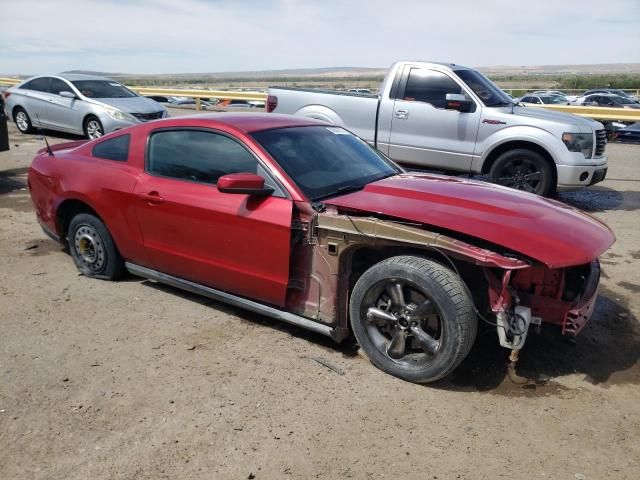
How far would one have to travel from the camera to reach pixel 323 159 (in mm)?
4188

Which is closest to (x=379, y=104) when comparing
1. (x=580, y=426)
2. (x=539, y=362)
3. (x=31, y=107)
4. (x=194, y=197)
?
(x=194, y=197)

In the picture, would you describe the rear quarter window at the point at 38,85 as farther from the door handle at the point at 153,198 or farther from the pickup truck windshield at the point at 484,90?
the door handle at the point at 153,198

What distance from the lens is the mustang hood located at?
315 centimetres

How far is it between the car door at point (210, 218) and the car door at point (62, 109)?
30.5 feet

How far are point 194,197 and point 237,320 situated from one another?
993mm

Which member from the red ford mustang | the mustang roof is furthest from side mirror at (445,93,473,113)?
the mustang roof

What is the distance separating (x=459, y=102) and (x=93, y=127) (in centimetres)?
826

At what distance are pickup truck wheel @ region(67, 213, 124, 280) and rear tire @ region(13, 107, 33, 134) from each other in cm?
1063

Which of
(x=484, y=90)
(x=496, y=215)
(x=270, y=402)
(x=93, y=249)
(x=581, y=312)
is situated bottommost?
(x=270, y=402)

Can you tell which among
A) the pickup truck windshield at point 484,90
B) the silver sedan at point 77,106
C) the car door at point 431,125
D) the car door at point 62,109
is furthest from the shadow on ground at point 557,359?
the car door at point 62,109

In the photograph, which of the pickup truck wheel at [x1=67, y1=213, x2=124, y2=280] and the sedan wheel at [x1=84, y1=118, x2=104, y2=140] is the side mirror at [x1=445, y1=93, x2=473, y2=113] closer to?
the pickup truck wheel at [x1=67, y1=213, x2=124, y2=280]

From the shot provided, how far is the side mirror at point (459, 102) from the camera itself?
8.05 m

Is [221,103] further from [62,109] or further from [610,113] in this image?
[610,113]

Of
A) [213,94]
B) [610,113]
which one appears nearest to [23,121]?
[213,94]
